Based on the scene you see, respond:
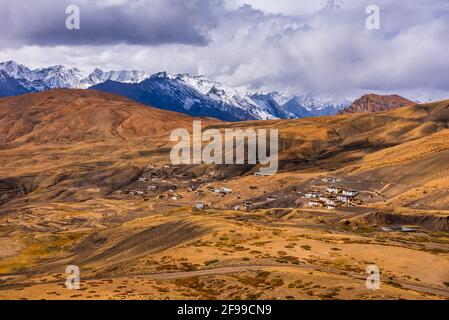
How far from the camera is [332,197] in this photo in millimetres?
176500

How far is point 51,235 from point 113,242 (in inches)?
2042

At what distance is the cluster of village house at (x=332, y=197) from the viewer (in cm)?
16625

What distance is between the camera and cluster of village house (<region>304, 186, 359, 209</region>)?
166 meters

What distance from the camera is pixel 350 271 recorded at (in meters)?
70.9

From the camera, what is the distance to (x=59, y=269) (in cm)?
10019

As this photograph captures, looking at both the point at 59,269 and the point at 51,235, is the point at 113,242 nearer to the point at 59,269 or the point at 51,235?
the point at 59,269

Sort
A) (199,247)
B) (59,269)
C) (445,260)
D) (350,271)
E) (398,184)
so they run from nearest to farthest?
(350,271)
(445,260)
(199,247)
(59,269)
(398,184)

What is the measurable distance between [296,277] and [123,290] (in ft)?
68.1
